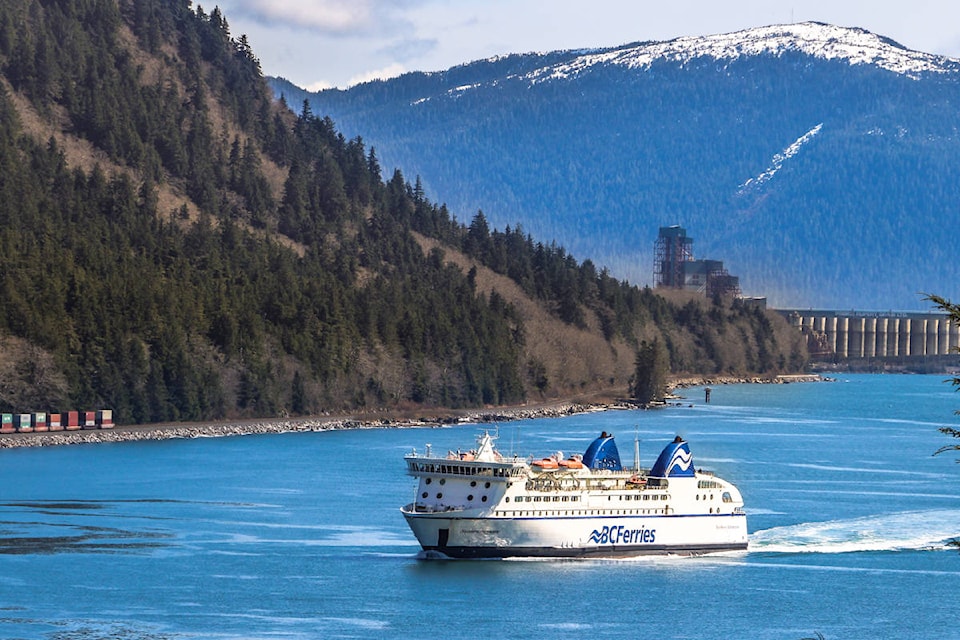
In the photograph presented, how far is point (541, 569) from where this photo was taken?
99.9 metres

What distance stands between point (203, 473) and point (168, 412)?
1900 inches

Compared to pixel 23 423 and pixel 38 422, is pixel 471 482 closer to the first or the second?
pixel 23 423

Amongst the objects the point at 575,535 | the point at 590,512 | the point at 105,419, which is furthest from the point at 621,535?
the point at 105,419

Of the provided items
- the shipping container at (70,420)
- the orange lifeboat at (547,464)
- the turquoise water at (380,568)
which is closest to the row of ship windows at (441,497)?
the turquoise water at (380,568)

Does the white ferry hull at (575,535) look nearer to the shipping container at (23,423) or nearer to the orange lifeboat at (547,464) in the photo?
the orange lifeboat at (547,464)

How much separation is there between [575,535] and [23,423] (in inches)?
3467

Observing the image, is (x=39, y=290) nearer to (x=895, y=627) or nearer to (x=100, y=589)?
(x=100, y=589)

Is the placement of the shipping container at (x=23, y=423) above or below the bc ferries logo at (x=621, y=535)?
above

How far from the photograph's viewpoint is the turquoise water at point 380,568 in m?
87.6

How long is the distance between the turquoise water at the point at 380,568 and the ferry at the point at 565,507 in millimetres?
1276

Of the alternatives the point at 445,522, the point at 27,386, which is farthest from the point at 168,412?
the point at 445,522

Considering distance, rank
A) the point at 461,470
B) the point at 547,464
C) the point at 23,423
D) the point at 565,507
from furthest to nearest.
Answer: the point at 23,423
the point at 547,464
the point at 565,507
the point at 461,470

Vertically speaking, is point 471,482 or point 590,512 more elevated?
point 471,482

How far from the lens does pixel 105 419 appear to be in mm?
185625
